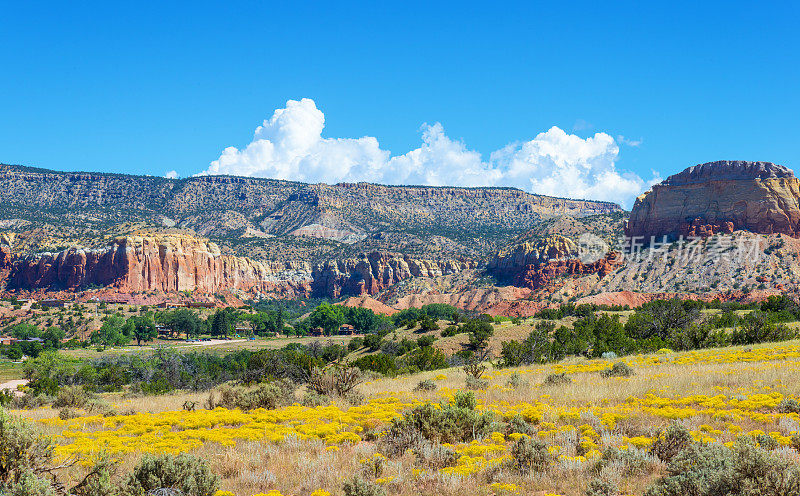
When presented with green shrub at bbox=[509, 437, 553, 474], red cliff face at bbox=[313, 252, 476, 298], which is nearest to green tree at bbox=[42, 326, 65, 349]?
green shrub at bbox=[509, 437, 553, 474]

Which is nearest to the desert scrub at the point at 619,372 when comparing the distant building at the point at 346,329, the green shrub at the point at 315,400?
the green shrub at the point at 315,400

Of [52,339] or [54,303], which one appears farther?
[54,303]

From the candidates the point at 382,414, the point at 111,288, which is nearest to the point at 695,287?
the point at 382,414

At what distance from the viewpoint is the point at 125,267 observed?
137625 mm

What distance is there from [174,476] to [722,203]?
122 metres

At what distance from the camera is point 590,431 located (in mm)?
9891

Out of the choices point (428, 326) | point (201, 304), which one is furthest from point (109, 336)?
point (428, 326)

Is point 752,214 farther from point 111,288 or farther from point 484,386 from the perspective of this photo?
point 111,288

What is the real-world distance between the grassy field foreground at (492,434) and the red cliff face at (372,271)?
140026 mm

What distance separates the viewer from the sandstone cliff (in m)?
105

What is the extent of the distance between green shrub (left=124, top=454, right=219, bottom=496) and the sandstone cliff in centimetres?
11527

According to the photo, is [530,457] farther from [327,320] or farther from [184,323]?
[327,320]

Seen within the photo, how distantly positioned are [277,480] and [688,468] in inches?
216

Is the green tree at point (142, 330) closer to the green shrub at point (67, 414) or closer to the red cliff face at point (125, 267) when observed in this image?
the red cliff face at point (125, 267)
